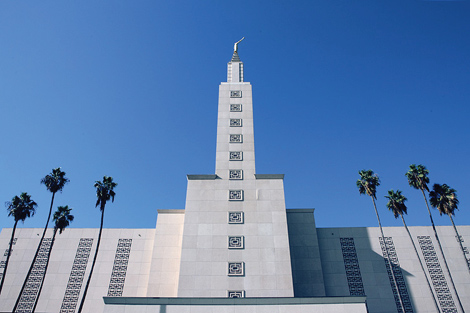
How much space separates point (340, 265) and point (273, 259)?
36.7 ft

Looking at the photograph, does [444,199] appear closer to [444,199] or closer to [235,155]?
[444,199]

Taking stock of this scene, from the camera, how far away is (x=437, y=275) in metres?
31.8

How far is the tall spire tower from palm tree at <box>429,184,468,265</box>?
615 inches

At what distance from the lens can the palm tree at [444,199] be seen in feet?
95.2

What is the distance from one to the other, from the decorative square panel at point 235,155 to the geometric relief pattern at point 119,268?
47.8ft

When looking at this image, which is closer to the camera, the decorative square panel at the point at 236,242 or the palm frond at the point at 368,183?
the decorative square panel at the point at 236,242

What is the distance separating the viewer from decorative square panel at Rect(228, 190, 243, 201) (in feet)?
92.1

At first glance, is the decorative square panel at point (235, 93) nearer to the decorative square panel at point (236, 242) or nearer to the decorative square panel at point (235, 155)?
the decorative square panel at point (235, 155)

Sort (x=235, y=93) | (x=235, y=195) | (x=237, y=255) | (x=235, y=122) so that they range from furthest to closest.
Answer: (x=235, y=93) → (x=235, y=122) → (x=235, y=195) → (x=237, y=255)

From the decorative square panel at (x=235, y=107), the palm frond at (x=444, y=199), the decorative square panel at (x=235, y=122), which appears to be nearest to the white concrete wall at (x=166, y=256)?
the decorative square panel at (x=235, y=122)

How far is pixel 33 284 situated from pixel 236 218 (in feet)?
76.5

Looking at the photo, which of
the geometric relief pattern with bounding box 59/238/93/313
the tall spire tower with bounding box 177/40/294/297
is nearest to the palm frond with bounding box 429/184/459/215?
the tall spire tower with bounding box 177/40/294/297

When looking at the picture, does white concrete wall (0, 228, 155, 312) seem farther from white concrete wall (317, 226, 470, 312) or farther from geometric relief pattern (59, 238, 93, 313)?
white concrete wall (317, 226, 470, 312)

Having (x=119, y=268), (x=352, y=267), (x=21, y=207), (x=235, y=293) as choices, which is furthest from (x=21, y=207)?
(x=352, y=267)
